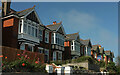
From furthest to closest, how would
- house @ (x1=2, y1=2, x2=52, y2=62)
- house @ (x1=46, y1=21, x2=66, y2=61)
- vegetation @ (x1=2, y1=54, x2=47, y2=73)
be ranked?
house @ (x1=46, y1=21, x2=66, y2=61)
house @ (x1=2, y1=2, x2=52, y2=62)
vegetation @ (x1=2, y1=54, x2=47, y2=73)

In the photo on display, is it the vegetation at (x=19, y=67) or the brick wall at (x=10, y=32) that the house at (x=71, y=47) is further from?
the vegetation at (x=19, y=67)

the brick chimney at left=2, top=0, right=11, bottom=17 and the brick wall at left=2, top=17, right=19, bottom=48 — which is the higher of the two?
the brick chimney at left=2, top=0, right=11, bottom=17

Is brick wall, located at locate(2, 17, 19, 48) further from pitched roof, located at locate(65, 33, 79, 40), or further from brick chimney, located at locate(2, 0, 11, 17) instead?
pitched roof, located at locate(65, 33, 79, 40)

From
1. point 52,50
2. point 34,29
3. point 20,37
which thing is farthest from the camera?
point 52,50

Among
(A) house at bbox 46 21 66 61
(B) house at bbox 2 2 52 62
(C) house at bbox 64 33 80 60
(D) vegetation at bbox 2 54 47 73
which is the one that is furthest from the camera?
(C) house at bbox 64 33 80 60

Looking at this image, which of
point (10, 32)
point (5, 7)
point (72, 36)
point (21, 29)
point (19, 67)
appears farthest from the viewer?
point (72, 36)

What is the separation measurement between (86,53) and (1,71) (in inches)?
1484

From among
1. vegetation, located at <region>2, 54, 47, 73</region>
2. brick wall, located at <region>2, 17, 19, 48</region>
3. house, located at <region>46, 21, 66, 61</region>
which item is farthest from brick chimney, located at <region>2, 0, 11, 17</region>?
vegetation, located at <region>2, 54, 47, 73</region>

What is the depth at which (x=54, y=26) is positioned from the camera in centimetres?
3219

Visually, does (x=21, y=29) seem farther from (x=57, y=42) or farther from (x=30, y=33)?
(x=57, y=42)

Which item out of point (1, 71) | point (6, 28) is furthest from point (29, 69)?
point (6, 28)

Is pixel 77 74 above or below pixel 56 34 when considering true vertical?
below

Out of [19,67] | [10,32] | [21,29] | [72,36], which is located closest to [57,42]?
[72,36]

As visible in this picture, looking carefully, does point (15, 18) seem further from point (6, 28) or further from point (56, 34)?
point (56, 34)
